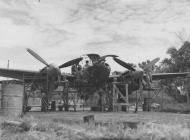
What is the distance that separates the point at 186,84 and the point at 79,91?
21319 mm

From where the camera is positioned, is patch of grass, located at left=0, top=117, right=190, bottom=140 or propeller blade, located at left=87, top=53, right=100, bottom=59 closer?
patch of grass, located at left=0, top=117, right=190, bottom=140

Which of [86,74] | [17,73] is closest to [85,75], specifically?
[86,74]

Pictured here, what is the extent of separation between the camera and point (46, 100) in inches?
997

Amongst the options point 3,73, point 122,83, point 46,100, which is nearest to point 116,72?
point 122,83

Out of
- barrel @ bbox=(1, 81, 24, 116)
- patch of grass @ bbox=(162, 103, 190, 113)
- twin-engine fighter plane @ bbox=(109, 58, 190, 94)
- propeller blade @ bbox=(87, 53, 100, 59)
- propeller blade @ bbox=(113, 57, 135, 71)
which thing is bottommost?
patch of grass @ bbox=(162, 103, 190, 113)

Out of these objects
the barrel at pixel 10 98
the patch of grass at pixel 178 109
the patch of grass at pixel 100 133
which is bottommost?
the patch of grass at pixel 178 109

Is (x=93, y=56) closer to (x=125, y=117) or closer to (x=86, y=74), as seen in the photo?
(x=86, y=74)

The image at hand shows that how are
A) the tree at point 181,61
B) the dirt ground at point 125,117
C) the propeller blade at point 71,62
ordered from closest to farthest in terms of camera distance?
the dirt ground at point 125,117
the propeller blade at point 71,62
the tree at point 181,61

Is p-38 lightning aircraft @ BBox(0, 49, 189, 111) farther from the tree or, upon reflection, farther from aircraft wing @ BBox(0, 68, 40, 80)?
the tree

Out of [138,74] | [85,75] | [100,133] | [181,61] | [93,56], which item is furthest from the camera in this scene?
[181,61]

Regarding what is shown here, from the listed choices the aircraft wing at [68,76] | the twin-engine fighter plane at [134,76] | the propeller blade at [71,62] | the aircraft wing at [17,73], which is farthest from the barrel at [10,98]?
the twin-engine fighter plane at [134,76]

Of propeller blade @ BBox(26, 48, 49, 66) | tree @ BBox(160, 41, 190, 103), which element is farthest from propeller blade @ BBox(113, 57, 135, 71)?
tree @ BBox(160, 41, 190, 103)

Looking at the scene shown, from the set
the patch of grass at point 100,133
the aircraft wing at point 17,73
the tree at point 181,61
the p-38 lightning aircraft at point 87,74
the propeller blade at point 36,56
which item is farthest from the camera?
the tree at point 181,61

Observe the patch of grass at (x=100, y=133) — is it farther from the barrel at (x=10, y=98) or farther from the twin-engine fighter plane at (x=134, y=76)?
the twin-engine fighter plane at (x=134, y=76)
